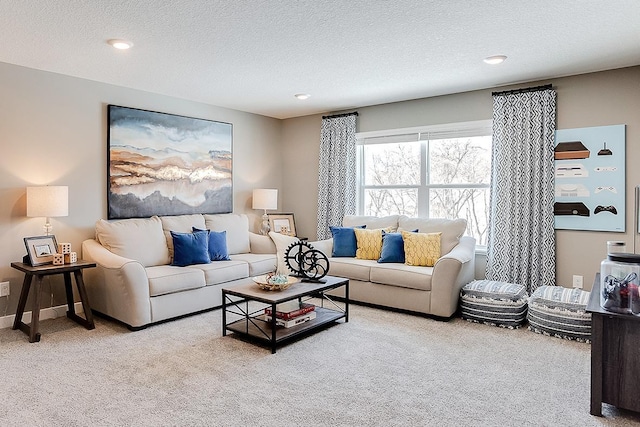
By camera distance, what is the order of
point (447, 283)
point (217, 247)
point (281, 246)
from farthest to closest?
point (281, 246) < point (217, 247) < point (447, 283)

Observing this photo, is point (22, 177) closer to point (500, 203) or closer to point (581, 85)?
point (500, 203)

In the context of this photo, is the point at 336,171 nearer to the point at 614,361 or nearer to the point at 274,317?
the point at 274,317

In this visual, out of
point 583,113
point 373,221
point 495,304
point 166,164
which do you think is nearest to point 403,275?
point 495,304

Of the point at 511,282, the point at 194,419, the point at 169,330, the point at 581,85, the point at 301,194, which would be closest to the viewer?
the point at 194,419

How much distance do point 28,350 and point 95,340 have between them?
455 mm

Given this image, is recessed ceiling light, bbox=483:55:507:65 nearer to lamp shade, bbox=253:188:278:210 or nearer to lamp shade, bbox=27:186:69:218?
lamp shade, bbox=253:188:278:210

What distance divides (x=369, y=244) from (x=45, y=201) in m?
3.21

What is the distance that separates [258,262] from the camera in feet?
15.9

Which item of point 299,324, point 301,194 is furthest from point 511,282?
point 301,194

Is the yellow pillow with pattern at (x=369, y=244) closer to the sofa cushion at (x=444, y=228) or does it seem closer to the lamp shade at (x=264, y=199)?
the sofa cushion at (x=444, y=228)

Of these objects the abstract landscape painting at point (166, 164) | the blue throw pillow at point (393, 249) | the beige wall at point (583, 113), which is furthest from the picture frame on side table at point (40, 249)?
the beige wall at point (583, 113)

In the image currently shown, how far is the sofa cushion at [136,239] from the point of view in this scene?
164 inches

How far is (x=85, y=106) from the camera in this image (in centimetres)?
426

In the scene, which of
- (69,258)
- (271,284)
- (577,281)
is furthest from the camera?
(577,281)
